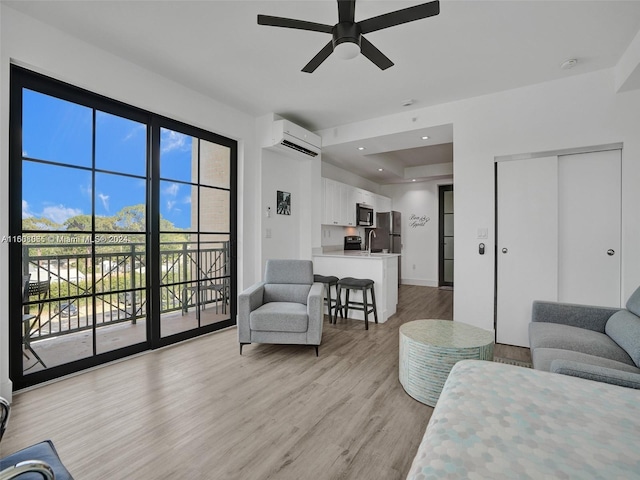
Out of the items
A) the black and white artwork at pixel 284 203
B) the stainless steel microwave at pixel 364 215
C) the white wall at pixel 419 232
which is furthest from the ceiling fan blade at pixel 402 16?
the white wall at pixel 419 232

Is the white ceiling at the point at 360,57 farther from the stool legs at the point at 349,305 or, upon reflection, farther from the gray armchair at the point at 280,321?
the stool legs at the point at 349,305

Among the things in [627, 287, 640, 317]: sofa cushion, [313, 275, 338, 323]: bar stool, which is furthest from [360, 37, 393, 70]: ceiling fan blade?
[313, 275, 338, 323]: bar stool

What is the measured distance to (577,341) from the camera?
2.03 metres

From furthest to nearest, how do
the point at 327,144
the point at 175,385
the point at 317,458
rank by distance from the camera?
the point at 327,144, the point at 175,385, the point at 317,458

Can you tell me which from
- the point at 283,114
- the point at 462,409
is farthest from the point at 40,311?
the point at 283,114

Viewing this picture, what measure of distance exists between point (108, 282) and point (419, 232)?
20.9ft

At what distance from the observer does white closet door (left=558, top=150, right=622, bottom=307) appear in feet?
9.74

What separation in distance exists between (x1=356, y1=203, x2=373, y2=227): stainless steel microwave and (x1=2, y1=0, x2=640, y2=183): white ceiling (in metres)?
2.72

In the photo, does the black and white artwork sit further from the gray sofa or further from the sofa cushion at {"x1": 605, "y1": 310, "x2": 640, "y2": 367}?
the sofa cushion at {"x1": 605, "y1": 310, "x2": 640, "y2": 367}

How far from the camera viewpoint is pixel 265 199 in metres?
4.30

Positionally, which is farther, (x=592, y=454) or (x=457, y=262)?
(x=457, y=262)

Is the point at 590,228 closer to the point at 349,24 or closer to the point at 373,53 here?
the point at 373,53

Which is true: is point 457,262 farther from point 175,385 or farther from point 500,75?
point 175,385

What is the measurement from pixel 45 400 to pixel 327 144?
4138 millimetres
